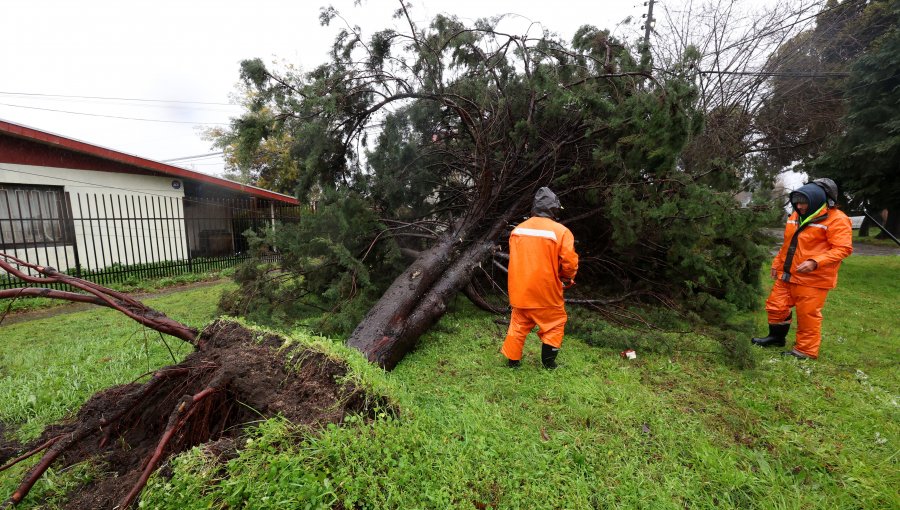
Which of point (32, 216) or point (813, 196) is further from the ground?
point (813, 196)

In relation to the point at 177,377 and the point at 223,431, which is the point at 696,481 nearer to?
the point at 223,431

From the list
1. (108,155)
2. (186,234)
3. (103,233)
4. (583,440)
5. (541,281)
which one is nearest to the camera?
(583,440)

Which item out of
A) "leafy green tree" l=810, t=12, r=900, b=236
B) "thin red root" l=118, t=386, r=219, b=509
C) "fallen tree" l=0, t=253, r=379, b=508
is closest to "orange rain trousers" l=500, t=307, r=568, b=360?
"fallen tree" l=0, t=253, r=379, b=508

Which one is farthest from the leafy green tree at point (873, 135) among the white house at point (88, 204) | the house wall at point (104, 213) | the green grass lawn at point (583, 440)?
the house wall at point (104, 213)

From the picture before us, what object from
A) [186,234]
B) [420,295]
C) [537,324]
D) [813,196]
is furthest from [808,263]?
[186,234]

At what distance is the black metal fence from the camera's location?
7883 millimetres

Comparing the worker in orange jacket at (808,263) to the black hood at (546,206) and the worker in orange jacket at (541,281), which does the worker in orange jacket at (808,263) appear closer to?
the worker in orange jacket at (541,281)

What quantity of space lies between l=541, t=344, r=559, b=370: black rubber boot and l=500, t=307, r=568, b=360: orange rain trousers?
A: 6 cm

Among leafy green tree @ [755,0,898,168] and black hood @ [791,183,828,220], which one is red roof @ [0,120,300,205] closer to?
black hood @ [791,183,828,220]

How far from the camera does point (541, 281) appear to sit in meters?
3.20

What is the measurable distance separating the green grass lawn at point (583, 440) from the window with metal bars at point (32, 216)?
22.3 feet

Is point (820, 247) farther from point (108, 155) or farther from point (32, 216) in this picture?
point (32, 216)

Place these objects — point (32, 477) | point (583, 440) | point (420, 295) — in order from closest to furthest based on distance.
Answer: point (32, 477)
point (583, 440)
point (420, 295)

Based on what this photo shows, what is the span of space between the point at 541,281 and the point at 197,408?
2525 millimetres
